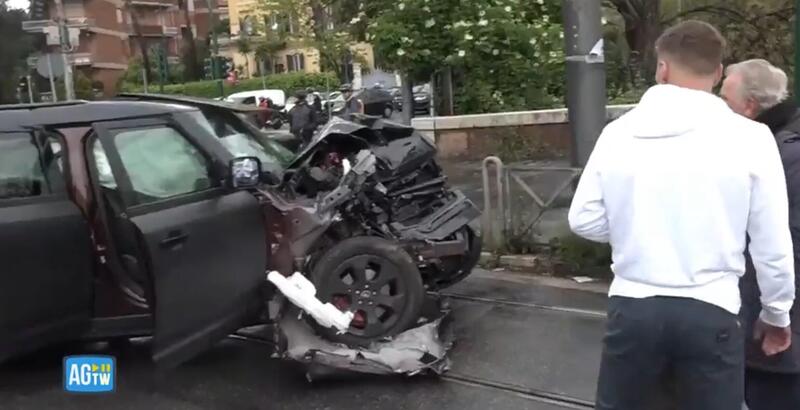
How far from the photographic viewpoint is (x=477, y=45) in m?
13.7

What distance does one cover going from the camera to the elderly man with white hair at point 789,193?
10.3ft

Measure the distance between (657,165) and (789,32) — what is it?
13.0m

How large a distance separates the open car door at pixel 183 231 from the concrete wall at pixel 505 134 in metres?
8.28

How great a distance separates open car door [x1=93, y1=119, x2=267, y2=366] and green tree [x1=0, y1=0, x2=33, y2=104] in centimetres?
4307

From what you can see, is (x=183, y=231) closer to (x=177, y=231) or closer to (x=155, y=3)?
(x=177, y=231)

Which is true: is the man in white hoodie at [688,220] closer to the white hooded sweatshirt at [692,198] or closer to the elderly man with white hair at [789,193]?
the white hooded sweatshirt at [692,198]

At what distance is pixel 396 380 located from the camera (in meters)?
5.02

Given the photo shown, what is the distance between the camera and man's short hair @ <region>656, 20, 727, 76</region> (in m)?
2.61

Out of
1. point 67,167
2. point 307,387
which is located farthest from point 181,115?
point 307,387

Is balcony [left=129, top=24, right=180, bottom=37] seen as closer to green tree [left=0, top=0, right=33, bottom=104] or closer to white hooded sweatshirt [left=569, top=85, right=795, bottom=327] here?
green tree [left=0, top=0, right=33, bottom=104]

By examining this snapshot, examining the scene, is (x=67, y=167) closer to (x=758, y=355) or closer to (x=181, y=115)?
(x=181, y=115)

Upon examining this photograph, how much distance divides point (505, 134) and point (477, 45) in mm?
1472

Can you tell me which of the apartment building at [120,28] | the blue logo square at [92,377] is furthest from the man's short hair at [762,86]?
the apartment building at [120,28]

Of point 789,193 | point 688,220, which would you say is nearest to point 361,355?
point 789,193
